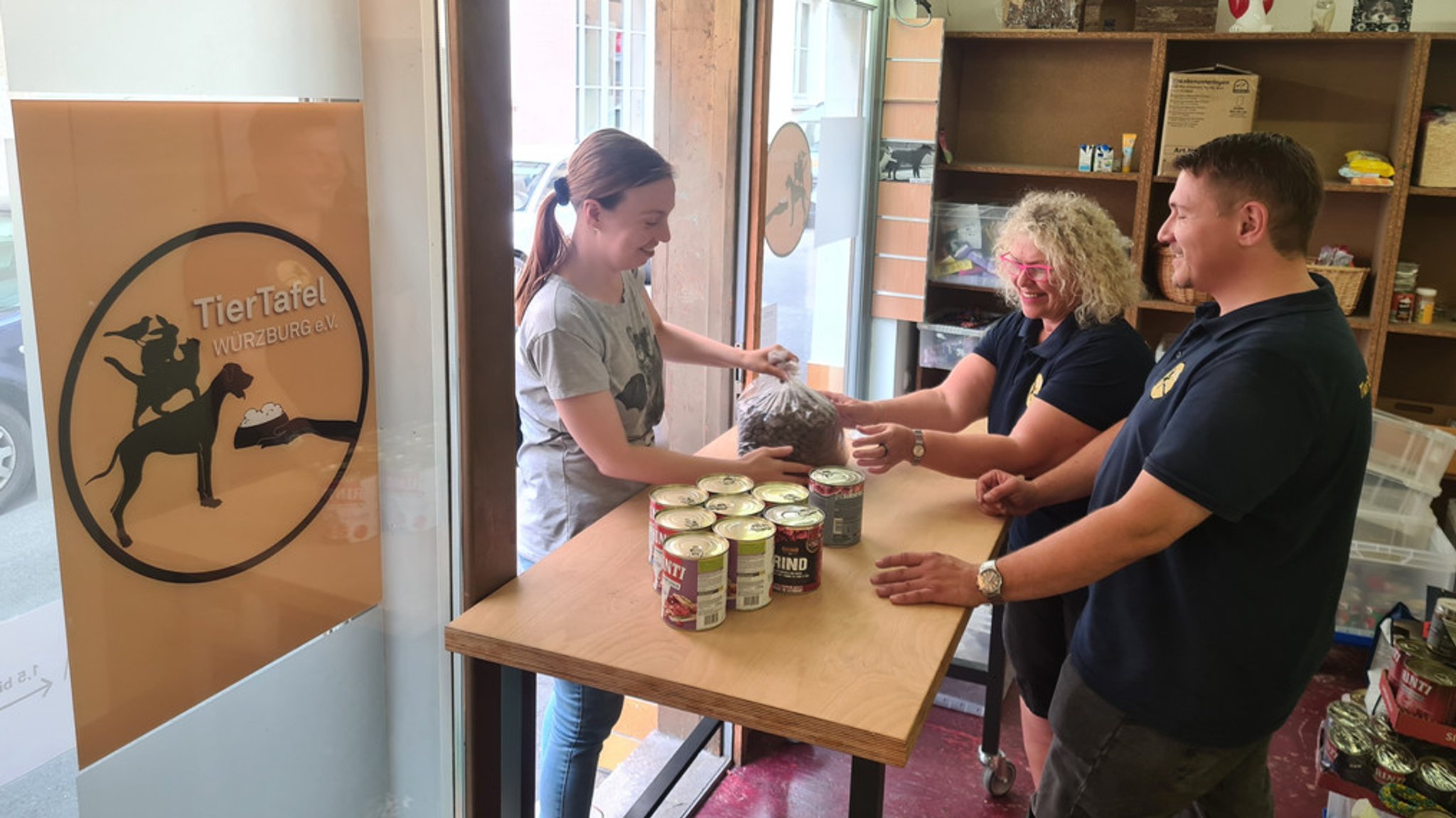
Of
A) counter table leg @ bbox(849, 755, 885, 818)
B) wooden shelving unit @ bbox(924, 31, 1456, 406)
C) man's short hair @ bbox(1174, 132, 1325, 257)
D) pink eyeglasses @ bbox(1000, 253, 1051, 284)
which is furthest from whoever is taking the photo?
wooden shelving unit @ bbox(924, 31, 1456, 406)

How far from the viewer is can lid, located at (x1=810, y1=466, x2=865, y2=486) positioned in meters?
1.77

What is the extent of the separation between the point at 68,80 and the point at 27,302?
0.22 meters

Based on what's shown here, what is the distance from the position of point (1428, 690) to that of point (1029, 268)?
4.14ft

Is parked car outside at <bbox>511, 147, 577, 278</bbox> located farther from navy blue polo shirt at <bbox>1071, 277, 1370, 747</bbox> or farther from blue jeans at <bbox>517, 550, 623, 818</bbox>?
navy blue polo shirt at <bbox>1071, 277, 1370, 747</bbox>

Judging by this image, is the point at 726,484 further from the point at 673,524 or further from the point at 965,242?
the point at 965,242

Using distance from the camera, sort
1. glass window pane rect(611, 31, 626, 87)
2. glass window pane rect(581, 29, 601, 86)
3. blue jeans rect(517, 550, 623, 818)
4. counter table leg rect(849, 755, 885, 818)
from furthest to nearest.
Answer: glass window pane rect(611, 31, 626, 87), glass window pane rect(581, 29, 601, 86), blue jeans rect(517, 550, 623, 818), counter table leg rect(849, 755, 885, 818)

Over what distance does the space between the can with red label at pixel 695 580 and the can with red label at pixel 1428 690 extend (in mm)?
1705

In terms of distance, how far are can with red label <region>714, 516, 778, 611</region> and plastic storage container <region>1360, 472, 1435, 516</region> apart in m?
2.84

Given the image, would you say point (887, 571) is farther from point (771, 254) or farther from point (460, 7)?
point (771, 254)

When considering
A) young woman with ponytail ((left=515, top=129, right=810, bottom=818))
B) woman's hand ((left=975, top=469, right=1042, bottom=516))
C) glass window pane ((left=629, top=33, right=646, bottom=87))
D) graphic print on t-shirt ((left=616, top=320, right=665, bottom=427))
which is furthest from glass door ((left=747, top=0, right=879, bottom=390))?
woman's hand ((left=975, top=469, right=1042, bottom=516))

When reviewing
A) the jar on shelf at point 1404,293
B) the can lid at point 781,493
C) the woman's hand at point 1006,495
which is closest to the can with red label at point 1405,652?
the woman's hand at point 1006,495

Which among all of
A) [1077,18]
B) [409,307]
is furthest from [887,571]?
[1077,18]

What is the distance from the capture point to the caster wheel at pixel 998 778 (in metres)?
2.79

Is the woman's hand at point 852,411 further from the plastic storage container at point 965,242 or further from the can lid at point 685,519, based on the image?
the plastic storage container at point 965,242
